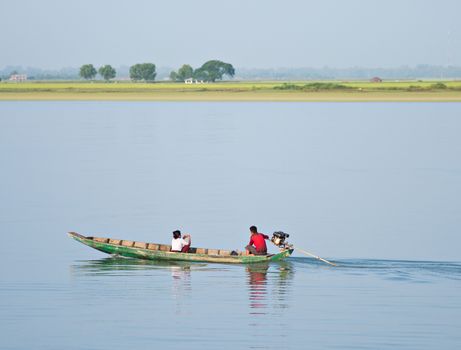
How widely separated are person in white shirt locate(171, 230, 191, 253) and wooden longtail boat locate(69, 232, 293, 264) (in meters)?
0.17

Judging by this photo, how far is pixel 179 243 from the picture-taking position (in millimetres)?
28469

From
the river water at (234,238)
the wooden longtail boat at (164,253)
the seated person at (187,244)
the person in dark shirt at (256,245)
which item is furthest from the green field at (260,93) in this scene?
the seated person at (187,244)

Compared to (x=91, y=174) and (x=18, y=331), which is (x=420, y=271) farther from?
(x=91, y=174)

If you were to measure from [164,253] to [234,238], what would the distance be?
4.56 m

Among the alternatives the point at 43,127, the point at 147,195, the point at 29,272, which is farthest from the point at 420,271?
the point at 43,127

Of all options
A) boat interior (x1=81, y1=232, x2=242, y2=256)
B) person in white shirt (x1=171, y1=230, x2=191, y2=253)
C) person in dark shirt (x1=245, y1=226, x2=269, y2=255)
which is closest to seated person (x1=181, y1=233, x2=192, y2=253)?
person in white shirt (x1=171, y1=230, x2=191, y2=253)

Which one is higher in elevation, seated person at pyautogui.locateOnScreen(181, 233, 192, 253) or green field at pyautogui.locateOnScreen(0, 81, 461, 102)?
seated person at pyautogui.locateOnScreen(181, 233, 192, 253)

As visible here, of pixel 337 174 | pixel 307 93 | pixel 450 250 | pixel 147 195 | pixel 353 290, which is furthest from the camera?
pixel 307 93

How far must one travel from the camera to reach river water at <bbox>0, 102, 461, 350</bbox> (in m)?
21.6

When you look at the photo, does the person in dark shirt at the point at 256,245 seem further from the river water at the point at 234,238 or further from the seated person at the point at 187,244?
the seated person at the point at 187,244

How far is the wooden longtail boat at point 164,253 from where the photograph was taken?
28.0 m

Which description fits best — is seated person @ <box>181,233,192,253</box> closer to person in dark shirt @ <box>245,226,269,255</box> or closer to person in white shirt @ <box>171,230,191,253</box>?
person in white shirt @ <box>171,230,191,253</box>

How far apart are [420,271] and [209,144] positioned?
40.8m

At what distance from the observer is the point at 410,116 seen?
9600 centimetres
